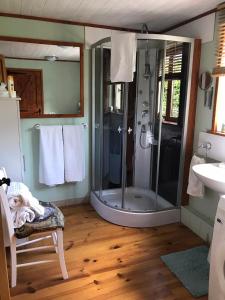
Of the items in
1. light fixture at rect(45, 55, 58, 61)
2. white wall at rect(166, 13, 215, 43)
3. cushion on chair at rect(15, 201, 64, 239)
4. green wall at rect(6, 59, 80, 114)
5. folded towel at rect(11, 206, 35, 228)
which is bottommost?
cushion on chair at rect(15, 201, 64, 239)

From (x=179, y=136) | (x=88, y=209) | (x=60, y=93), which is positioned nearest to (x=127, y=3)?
(x=60, y=93)

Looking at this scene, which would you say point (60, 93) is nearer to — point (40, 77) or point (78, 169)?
point (40, 77)

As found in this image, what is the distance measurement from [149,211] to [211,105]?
1254mm

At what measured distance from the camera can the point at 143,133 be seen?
3.08 m

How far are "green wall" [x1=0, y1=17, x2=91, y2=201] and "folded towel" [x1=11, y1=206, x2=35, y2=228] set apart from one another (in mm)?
1135

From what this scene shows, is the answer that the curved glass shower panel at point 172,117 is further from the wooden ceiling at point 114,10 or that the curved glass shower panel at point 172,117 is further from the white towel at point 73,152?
the white towel at point 73,152

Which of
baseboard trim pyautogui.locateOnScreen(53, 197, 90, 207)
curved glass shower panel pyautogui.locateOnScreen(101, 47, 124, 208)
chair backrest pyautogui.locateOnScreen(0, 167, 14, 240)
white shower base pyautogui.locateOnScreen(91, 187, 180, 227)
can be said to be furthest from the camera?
baseboard trim pyautogui.locateOnScreen(53, 197, 90, 207)

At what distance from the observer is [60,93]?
9.15 feet

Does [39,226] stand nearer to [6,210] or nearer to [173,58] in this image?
[6,210]

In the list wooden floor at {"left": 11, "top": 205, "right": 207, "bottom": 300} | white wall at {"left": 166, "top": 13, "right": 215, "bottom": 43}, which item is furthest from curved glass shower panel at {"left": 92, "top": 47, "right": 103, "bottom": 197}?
white wall at {"left": 166, "top": 13, "right": 215, "bottom": 43}

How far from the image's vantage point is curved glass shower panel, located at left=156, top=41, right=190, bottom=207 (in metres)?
2.54

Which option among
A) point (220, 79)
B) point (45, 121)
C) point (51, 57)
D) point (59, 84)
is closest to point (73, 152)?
point (45, 121)

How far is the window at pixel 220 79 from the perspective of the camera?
2147 millimetres

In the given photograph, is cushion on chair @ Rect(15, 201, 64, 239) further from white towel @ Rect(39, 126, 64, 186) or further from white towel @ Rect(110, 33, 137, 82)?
white towel @ Rect(110, 33, 137, 82)
